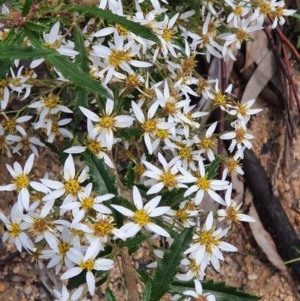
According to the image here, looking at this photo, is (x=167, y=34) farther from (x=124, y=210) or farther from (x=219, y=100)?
(x=124, y=210)

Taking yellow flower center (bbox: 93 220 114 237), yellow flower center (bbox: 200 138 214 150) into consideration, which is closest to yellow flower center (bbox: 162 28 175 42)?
yellow flower center (bbox: 200 138 214 150)

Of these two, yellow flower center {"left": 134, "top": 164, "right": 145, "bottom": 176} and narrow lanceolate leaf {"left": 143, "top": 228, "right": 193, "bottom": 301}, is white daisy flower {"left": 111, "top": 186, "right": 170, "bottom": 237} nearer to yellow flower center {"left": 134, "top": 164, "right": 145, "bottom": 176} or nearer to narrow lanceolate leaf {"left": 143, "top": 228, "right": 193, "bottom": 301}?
narrow lanceolate leaf {"left": 143, "top": 228, "right": 193, "bottom": 301}

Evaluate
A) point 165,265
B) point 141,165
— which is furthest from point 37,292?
point 165,265

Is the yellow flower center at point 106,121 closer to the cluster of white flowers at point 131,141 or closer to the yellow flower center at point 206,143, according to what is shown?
the cluster of white flowers at point 131,141

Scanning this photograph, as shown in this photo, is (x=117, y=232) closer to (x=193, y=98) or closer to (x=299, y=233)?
(x=193, y=98)

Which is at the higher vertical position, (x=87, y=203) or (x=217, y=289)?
(x=87, y=203)

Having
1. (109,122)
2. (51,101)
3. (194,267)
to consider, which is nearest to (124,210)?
(109,122)
